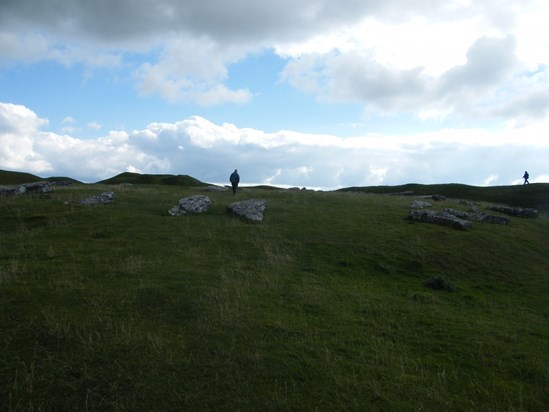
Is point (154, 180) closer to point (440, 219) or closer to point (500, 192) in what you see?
point (500, 192)

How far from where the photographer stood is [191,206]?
37.8 meters

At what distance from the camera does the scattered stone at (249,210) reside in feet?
117

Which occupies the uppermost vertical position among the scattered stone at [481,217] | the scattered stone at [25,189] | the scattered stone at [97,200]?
the scattered stone at [25,189]

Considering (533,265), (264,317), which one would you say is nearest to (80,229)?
(264,317)

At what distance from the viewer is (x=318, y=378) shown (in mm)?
11734

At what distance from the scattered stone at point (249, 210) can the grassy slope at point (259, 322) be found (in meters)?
4.19

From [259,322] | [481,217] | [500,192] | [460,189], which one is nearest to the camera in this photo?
[259,322]

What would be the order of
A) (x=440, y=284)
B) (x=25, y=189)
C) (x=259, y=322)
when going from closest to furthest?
(x=259, y=322) → (x=440, y=284) → (x=25, y=189)

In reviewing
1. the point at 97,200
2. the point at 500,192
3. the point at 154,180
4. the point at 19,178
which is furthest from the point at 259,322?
the point at 19,178

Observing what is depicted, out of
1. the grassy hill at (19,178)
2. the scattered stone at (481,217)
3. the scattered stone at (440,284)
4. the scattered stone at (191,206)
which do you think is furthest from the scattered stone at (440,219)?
the grassy hill at (19,178)

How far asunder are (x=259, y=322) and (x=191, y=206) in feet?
79.9

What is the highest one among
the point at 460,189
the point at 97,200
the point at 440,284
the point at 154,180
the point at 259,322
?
the point at 154,180

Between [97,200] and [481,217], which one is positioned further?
[481,217]

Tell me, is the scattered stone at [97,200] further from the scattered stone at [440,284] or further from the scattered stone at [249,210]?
the scattered stone at [440,284]
